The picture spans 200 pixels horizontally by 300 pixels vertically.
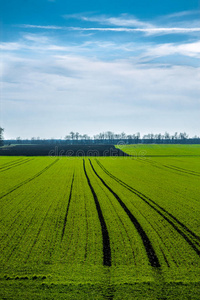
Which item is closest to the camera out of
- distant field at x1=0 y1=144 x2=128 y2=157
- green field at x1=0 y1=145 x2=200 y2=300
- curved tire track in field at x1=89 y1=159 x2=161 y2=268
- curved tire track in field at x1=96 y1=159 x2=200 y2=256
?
green field at x1=0 y1=145 x2=200 y2=300

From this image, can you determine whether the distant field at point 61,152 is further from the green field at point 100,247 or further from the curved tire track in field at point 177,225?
the curved tire track in field at point 177,225

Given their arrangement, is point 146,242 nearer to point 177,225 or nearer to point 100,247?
point 100,247

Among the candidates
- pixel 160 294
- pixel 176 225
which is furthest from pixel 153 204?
pixel 160 294

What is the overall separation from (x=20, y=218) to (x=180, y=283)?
10.8 meters

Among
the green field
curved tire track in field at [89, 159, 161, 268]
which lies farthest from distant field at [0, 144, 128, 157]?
curved tire track in field at [89, 159, 161, 268]

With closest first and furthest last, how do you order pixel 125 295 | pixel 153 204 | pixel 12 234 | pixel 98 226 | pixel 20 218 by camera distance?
pixel 125 295, pixel 12 234, pixel 98 226, pixel 20 218, pixel 153 204

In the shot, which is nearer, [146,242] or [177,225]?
[146,242]

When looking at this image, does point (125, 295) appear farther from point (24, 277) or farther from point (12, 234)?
point (12, 234)

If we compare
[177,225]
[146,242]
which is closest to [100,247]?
[146,242]

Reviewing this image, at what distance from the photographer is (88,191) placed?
25.1 meters

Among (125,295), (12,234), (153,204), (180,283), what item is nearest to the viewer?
(125,295)

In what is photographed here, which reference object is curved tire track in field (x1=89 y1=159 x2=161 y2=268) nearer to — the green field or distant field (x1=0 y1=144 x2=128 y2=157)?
the green field

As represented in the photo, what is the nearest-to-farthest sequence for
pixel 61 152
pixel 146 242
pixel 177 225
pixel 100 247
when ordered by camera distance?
pixel 100 247 < pixel 146 242 < pixel 177 225 < pixel 61 152

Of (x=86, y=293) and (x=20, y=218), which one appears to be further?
(x=20, y=218)
